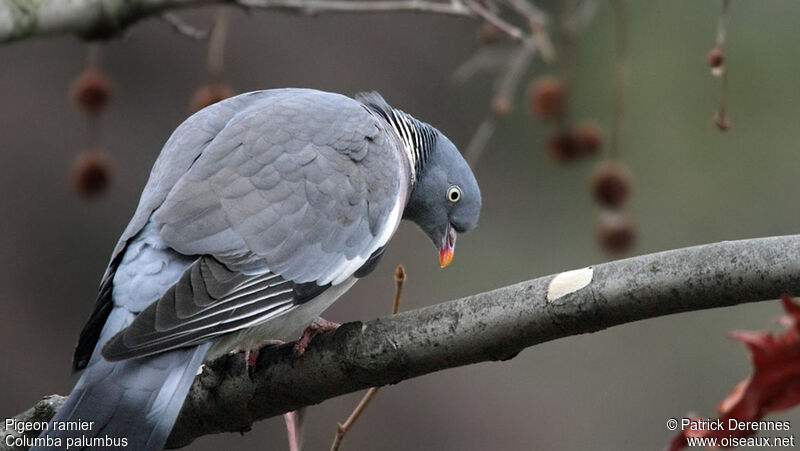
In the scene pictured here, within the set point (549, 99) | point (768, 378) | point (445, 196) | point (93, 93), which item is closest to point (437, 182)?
point (445, 196)

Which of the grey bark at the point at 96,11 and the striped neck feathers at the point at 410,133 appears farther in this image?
the striped neck feathers at the point at 410,133

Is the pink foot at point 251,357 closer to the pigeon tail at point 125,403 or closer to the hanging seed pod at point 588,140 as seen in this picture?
the pigeon tail at point 125,403

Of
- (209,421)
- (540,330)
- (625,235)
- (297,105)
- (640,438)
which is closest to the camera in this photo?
(540,330)

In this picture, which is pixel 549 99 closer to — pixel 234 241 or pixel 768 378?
pixel 234 241

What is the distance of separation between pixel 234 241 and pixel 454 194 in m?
1.10

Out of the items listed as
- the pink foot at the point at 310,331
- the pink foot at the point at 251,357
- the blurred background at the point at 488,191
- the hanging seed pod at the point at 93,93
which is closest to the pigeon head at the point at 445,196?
the pink foot at the point at 310,331

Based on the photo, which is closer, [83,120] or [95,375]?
[95,375]

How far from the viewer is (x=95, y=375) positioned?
8.61 feet

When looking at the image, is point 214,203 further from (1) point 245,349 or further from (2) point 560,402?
(2) point 560,402

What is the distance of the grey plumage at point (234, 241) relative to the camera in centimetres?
265

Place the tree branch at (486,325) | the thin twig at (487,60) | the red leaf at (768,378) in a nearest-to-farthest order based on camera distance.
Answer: the red leaf at (768,378) < the tree branch at (486,325) < the thin twig at (487,60)

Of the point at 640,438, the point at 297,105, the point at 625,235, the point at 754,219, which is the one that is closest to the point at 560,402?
the point at 640,438

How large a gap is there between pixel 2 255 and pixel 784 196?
539cm

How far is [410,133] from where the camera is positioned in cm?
385
